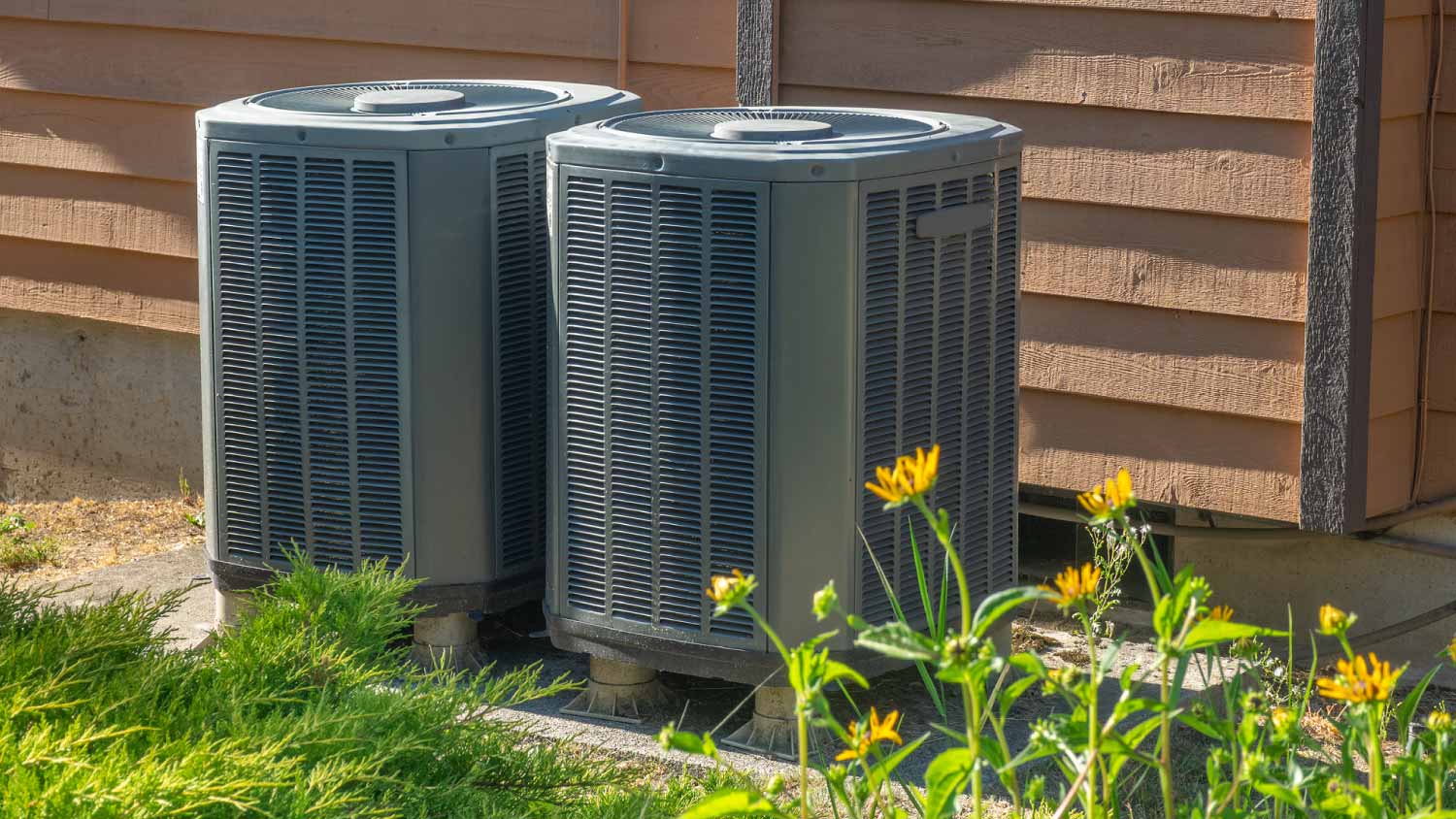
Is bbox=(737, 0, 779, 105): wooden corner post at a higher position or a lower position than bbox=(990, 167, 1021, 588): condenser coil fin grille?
higher

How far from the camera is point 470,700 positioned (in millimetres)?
2445

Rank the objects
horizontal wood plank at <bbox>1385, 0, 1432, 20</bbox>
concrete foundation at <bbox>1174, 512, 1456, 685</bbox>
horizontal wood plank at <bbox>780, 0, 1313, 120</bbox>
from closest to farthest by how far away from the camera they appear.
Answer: horizontal wood plank at <bbox>1385, 0, 1432, 20</bbox> < horizontal wood plank at <bbox>780, 0, 1313, 120</bbox> < concrete foundation at <bbox>1174, 512, 1456, 685</bbox>

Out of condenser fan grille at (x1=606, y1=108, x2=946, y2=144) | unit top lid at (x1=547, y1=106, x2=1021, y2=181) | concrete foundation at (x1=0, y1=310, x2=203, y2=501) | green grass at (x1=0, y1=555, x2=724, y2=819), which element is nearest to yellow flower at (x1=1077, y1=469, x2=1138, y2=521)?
green grass at (x1=0, y1=555, x2=724, y2=819)

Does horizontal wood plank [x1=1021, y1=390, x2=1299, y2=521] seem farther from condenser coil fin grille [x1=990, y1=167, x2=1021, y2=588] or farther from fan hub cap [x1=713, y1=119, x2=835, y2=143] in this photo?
fan hub cap [x1=713, y1=119, x2=835, y2=143]

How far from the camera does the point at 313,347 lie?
3.56 metres

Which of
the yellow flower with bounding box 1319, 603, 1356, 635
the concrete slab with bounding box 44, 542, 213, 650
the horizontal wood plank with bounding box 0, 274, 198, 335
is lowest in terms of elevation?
the concrete slab with bounding box 44, 542, 213, 650

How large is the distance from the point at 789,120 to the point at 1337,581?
1.84 metres

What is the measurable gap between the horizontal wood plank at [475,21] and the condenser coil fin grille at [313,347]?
4.53ft

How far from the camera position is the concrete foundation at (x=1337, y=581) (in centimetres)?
407

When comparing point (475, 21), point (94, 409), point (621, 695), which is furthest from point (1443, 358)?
point (94, 409)

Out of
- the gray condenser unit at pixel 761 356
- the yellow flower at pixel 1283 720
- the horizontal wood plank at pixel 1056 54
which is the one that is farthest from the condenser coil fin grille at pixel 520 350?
the yellow flower at pixel 1283 720

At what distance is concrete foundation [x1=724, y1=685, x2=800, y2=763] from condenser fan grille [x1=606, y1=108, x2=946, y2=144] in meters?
1.08

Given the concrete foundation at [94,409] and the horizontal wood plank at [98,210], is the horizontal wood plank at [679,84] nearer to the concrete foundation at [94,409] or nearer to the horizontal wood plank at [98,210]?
the horizontal wood plank at [98,210]

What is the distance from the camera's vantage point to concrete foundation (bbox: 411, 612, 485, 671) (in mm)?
3729
